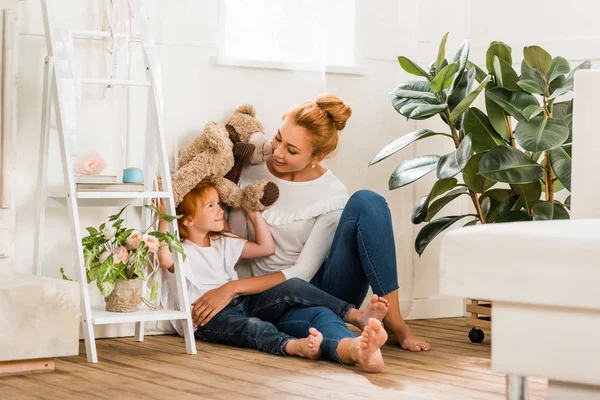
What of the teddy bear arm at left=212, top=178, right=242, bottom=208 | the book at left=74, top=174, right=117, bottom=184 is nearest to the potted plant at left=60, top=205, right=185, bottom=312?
the book at left=74, top=174, right=117, bottom=184

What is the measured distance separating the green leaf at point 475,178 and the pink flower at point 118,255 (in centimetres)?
121

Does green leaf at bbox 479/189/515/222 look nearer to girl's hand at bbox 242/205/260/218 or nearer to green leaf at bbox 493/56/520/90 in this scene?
green leaf at bbox 493/56/520/90

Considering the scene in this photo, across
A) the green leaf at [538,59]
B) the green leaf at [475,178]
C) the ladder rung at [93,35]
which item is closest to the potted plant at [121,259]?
the ladder rung at [93,35]

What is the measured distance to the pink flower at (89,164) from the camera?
2658mm

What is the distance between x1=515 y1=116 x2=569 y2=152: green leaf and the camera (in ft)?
8.75

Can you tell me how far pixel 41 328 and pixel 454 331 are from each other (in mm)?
1586

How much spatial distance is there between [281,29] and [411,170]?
70 centimetres

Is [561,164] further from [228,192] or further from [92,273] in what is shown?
[92,273]

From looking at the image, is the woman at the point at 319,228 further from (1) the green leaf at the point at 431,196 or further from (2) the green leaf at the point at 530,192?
(2) the green leaf at the point at 530,192

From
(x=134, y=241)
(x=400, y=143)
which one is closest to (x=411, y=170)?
(x=400, y=143)

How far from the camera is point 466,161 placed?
9.48 feet

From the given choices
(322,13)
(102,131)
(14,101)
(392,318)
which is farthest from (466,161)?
(14,101)

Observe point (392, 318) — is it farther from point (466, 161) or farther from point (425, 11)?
point (425, 11)

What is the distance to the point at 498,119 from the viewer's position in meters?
3.03
